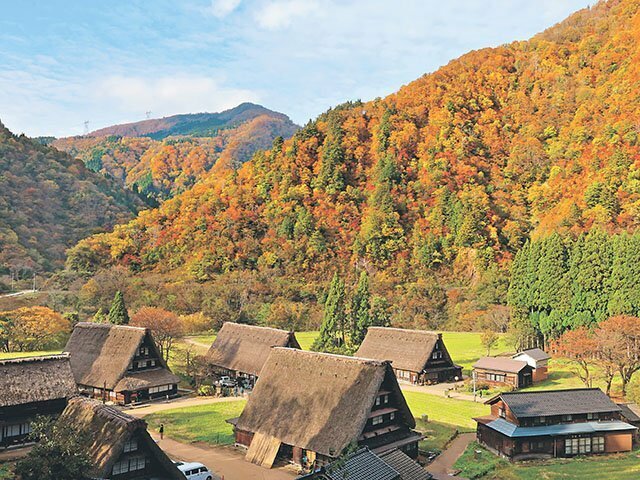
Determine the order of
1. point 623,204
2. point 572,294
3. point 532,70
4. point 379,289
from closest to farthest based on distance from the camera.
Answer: point 572,294, point 623,204, point 379,289, point 532,70

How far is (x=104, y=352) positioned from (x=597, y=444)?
31220 millimetres

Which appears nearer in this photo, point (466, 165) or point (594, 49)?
point (466, 165)

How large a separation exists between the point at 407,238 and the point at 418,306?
17153 mm

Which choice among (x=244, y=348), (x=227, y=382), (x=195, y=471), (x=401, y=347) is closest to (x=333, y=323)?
(x=401, y=347)

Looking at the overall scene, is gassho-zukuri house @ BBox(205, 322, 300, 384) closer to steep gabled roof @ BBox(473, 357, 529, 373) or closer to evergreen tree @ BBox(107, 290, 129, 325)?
evergreen tree @ BBox(107, 290, 129, 325)

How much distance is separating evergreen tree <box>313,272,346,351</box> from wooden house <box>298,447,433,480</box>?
25318mm

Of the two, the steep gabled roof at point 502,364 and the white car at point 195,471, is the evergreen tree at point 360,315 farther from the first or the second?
the white car at point 195,471

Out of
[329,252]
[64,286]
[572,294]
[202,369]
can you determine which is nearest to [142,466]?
[202,369]

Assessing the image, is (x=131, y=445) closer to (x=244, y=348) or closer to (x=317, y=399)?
(x=317, y=399)

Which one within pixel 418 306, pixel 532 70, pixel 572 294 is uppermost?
pixel 532 70

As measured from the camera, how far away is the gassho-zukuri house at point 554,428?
88.5 ft

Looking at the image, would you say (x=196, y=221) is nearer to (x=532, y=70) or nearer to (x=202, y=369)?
(x=202, y=369)

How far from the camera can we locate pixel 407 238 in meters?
82.3

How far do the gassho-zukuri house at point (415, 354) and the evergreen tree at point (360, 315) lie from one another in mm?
5162
